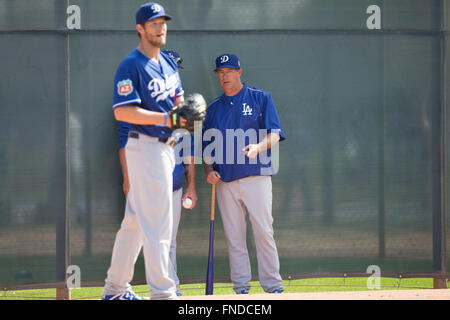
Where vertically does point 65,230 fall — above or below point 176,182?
below

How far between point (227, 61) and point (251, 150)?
0.78 metres

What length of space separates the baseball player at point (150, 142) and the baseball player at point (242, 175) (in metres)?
1.07

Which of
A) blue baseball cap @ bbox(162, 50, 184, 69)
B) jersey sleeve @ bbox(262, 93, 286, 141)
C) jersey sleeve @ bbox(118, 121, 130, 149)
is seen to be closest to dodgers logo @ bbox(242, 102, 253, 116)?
jersey sleeve @ bbox(262, 93, 286, 141)

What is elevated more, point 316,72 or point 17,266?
point 316,72

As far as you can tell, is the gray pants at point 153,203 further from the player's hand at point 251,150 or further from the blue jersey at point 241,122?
the blue jersey at point 241,122

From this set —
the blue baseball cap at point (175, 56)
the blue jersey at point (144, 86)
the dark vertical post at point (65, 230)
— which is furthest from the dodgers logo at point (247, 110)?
the dark vertical post at point (65, 230)

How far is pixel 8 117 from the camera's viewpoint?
4.06 meters

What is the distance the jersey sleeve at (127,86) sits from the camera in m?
2.82

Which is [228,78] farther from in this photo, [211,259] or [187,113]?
[211,259]

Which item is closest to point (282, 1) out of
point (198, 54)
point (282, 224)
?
point (198, 54)

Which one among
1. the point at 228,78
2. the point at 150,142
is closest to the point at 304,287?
the point at 228,78

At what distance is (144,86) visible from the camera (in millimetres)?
2875

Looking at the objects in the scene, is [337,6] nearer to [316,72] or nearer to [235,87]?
[316,72]
